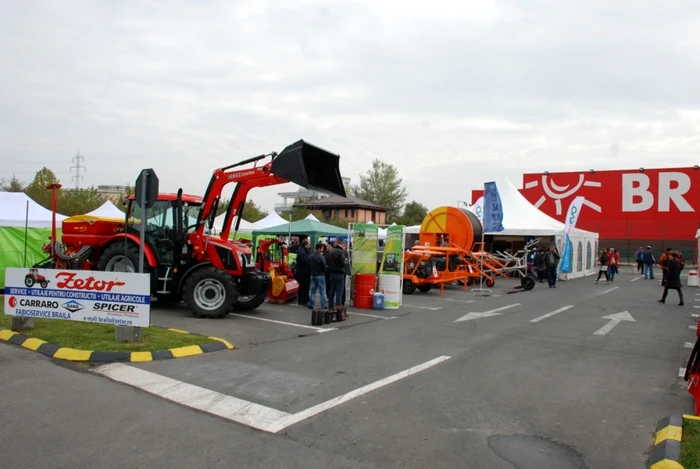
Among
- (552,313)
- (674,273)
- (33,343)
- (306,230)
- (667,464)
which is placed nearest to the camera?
(667,464)

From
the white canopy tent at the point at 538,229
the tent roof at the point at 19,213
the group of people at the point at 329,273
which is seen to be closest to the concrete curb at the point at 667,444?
the group of people at the point at 329,273

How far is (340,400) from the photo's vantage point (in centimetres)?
570

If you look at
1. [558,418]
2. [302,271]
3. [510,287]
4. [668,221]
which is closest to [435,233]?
[510,287]

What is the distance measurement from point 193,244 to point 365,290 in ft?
15.6

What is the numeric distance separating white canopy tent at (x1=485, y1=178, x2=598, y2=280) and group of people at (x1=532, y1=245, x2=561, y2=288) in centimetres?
232

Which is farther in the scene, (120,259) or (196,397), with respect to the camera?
(120,259)

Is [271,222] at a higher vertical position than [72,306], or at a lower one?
higher

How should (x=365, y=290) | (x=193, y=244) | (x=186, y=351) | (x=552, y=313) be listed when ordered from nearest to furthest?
(x=186, y=351) → (x=193, y=244) → (x=552, y=313) → (x=365, y=290)

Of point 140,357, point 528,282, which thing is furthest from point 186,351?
point 528,282

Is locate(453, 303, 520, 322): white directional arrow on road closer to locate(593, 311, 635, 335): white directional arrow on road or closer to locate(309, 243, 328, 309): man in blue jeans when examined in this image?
locate(593, 311, 635, 335): white directional arrow on road

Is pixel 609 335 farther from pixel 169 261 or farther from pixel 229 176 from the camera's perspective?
pixel 169 261

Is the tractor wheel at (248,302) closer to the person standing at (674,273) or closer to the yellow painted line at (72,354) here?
the yellow painted line at (72,354)

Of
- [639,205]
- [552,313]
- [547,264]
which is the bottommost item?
[552,313]

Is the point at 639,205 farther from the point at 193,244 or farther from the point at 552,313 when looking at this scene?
the point at 193,244
